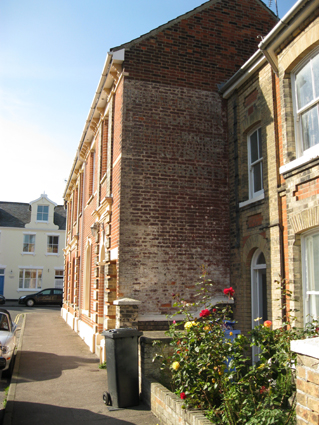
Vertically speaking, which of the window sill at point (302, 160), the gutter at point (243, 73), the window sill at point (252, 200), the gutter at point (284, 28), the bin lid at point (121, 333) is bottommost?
the bin lid at point (121, 333)

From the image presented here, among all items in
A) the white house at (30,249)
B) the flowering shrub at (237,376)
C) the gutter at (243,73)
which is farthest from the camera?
the white house at (30,249)

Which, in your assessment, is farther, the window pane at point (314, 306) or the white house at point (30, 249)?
the white house at point (30, 249)

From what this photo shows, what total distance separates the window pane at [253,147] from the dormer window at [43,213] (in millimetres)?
34470

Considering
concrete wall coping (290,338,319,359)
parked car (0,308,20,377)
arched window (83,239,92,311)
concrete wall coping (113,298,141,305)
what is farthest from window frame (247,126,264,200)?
arched window (83,239,92,311)

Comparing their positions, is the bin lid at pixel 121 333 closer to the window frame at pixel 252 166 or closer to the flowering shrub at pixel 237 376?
the flowering shrub at pixel 237 376

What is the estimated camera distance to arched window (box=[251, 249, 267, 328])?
8734 mm

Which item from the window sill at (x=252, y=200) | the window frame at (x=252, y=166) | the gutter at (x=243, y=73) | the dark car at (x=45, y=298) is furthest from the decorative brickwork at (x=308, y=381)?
the dark car at (x=45, y=298)

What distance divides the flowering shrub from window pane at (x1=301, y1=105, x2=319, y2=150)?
131 inches

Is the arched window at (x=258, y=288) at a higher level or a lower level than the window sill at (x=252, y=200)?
lower

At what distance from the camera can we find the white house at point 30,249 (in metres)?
38.6

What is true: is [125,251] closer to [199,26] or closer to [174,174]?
[174,174]

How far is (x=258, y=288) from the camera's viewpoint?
8852 mm

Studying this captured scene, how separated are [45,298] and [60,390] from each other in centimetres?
2712

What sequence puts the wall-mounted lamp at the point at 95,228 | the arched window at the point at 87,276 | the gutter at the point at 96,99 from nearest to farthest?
1. the gutter at the point at 96,99
2. the wall-mounted lamp at the point at 95,228
3. the arched window at the point at 87,276
